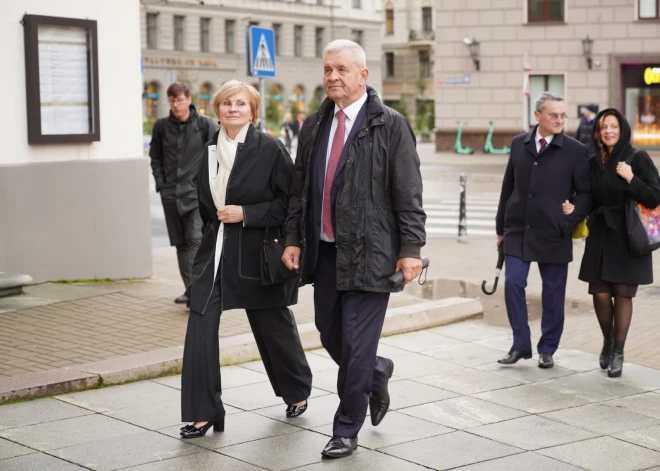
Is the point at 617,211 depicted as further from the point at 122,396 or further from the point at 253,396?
the point at 122,396

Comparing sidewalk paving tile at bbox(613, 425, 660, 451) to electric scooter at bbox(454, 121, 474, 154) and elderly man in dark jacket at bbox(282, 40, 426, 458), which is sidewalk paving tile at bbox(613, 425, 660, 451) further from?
electric scooter at bbox(454, 121, 474, 154)

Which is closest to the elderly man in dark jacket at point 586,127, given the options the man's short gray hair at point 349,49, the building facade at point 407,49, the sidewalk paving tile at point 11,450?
the man's short gray hair at point 349,49

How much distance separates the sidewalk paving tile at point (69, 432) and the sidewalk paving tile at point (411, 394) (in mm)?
1564

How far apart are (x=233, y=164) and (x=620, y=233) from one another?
2933 millimetres

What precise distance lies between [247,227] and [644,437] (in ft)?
7.66

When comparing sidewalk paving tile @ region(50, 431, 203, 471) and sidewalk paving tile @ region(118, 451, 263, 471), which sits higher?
sidewalk paving tile @ region(50, 431, 203, 471)

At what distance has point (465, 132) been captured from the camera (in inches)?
1497

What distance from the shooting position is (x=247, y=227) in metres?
5.95

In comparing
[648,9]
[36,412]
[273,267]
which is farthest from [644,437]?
[648,9]

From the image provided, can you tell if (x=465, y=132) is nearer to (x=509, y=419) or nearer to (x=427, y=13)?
(x=509, y=419)

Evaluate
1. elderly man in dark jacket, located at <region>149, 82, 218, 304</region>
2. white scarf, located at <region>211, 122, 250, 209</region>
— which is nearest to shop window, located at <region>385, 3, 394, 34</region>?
elderly man in dark jacket, located at <region>149, 82, 218, 304</region>

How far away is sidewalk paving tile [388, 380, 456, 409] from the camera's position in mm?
6684

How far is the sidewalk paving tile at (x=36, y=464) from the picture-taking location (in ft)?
17.4

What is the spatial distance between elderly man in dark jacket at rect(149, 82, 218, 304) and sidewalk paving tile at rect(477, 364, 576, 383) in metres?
2.97
